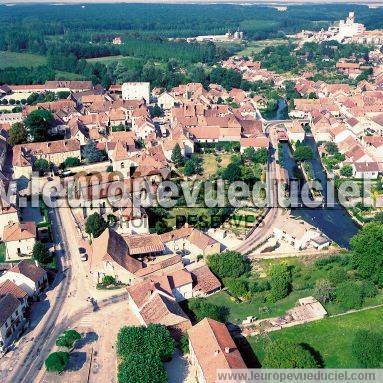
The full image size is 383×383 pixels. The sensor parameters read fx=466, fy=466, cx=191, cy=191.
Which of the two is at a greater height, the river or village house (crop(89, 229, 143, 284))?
village house (crop(89, 229, 143, 284))

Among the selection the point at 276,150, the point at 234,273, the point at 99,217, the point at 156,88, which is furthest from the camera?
the point at 156,88

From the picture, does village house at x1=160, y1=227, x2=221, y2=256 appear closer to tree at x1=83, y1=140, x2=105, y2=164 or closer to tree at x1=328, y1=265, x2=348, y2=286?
tree at x1=328, y1=265, x2=348, y2=286

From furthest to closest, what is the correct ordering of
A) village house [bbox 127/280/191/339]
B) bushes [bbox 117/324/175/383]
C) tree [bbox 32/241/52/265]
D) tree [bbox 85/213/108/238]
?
tree [bbox 85/213/108/238] < tree [bbox 32/241/52/265] < village house [bbox 127/280/191/339] < bushes [bbox 117/324/175/383]

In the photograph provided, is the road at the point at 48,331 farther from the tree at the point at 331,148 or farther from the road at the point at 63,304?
the tree at the point at 331,148

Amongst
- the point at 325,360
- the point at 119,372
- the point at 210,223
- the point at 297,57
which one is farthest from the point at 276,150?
the point at 297,57

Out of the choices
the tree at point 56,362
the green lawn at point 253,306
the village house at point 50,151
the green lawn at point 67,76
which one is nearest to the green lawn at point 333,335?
the green lawn at point 253,306

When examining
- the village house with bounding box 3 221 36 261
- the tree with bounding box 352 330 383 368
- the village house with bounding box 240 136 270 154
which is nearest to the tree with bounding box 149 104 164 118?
the village house with bounding box 240 136 270 154

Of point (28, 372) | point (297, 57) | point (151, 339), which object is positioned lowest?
point (28, 372)

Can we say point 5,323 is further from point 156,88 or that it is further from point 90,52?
point 90,52
